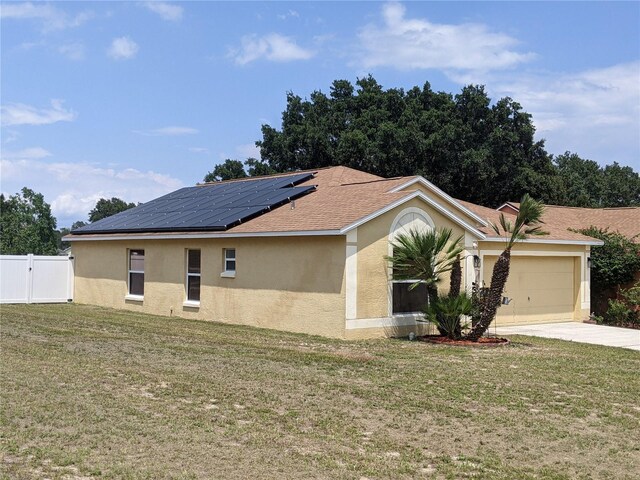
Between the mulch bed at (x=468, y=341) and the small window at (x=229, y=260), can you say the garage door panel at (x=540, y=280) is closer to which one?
the mulch bed at (x=468, y=341)

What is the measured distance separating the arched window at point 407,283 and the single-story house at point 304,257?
0.10 ft

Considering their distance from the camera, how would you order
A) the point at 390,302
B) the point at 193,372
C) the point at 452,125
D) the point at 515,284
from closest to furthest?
the point at 193,372 → the point at 390,302 → the point at 515,284 → the point at 452,125

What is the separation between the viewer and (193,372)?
11.5m

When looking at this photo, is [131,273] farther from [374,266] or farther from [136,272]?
[374,266]

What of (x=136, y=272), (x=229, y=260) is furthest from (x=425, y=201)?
(x=136, y=272)

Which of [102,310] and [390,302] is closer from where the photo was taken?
[390,302]

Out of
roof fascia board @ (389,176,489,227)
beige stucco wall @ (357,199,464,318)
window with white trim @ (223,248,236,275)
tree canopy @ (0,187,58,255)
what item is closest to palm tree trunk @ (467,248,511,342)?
beige stucco wall @ (357,199,464,318)

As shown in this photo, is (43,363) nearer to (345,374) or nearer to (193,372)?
(193,372)

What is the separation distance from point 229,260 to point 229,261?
33 mm

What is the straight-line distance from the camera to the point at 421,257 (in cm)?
1689

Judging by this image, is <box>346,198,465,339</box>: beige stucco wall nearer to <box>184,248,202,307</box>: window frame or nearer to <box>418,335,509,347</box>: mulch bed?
<box>418,335,509,347</box>: mulch bed

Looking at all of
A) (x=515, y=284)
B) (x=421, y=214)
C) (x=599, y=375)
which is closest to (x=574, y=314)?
(x=515, y=284)

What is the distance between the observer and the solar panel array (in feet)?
69.4

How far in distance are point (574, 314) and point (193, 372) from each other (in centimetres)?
1695
